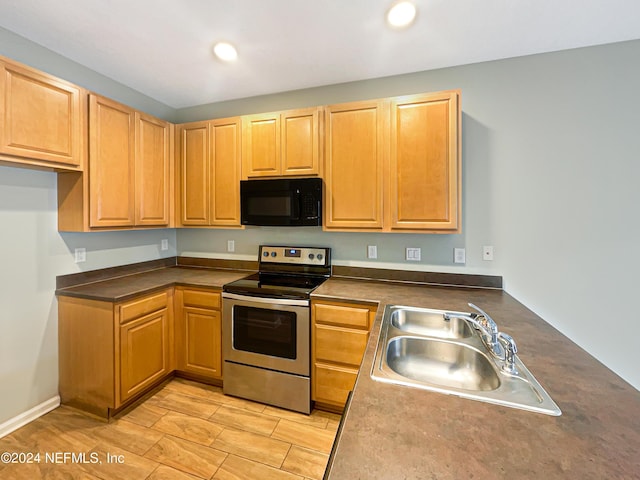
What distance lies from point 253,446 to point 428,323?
137cm

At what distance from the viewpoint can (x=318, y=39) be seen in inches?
73.2

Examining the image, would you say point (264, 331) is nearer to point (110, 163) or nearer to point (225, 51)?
point (110, 163)

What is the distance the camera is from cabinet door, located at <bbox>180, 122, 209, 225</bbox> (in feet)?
8.61

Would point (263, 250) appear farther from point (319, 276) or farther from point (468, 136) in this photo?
point (468, 136)

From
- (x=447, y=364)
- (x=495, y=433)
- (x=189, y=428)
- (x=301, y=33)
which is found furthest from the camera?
(x=189, y=428)

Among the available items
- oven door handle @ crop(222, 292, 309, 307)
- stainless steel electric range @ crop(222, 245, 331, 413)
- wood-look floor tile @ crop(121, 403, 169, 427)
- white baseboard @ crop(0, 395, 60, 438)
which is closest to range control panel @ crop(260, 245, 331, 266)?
stainless steel electric range @ crop(222, 245, 331, 413)

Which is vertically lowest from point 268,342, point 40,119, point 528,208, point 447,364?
point 268,342

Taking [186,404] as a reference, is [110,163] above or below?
above

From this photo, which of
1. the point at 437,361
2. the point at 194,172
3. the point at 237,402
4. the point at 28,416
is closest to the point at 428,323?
the point at 437,361

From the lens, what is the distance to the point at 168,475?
1562 millimetres

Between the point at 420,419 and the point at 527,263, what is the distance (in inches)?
73.9

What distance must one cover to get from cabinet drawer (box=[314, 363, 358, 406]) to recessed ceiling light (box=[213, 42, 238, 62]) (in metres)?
2.39

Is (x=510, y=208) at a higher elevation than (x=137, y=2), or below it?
below

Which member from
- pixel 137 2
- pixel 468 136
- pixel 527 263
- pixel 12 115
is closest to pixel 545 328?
pixel 527 263
